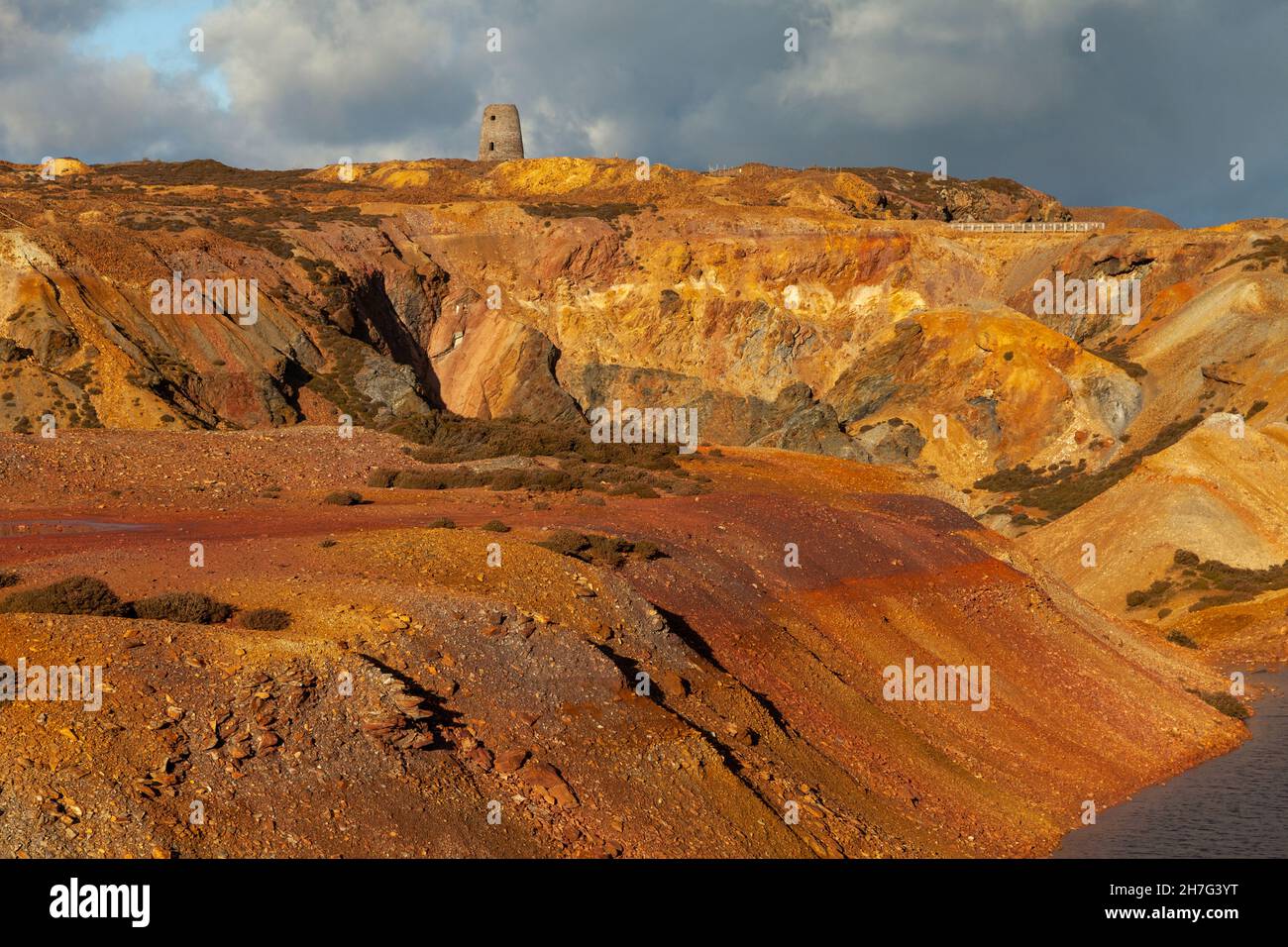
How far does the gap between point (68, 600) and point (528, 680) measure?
6.54 meters

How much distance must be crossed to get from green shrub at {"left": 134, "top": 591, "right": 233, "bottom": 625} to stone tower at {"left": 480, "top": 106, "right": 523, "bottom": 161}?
94.1m

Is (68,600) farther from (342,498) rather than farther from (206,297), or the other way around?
(206,297)

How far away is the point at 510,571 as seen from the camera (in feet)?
70.6

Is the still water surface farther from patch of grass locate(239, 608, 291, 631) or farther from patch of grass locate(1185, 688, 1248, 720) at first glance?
patch of grass locate(239, 608, 291, 631)

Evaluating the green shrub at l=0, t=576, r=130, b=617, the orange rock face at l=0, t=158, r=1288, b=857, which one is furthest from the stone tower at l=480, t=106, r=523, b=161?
the green shrub at l=0, t=576, r=130, b=617

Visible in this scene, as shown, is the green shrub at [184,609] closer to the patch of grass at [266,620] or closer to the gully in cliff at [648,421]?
the patch of grass at [266,620]

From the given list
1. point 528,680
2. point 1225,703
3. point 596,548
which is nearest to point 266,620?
point 528,680

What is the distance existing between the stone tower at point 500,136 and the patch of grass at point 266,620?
9435 centimetres

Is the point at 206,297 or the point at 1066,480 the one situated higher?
the point at 206,297

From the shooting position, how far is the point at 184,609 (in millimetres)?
16922

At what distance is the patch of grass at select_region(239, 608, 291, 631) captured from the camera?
16.8m

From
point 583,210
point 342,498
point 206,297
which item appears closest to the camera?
point 342,498

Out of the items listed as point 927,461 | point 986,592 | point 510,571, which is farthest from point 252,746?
point 927,461
